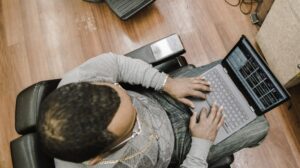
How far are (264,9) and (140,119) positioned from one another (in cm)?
A: 112

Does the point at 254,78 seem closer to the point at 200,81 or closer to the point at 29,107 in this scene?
the point at 200,81

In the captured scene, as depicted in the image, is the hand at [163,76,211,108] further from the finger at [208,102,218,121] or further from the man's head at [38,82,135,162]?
the man's head at [38,82,135,162]

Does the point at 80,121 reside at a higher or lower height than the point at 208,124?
higher

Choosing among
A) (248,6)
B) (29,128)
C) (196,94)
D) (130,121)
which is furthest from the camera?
(248,6)

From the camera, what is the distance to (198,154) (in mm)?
1024

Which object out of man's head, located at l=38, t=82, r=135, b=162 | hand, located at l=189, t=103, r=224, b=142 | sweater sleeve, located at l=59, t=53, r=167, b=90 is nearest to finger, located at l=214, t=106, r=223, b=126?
hand, located at l=189, t=103, r=224, b=142

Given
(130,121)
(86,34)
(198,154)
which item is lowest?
(198,154)

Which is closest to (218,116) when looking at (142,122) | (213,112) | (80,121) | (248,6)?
(213,112)

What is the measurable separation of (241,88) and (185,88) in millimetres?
203

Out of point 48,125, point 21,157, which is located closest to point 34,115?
point 21,157

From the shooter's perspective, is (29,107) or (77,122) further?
(29,107)

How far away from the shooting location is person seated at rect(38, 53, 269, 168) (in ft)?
2.21

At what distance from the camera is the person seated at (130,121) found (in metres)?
0.67

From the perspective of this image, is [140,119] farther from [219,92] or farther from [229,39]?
[229,39]
